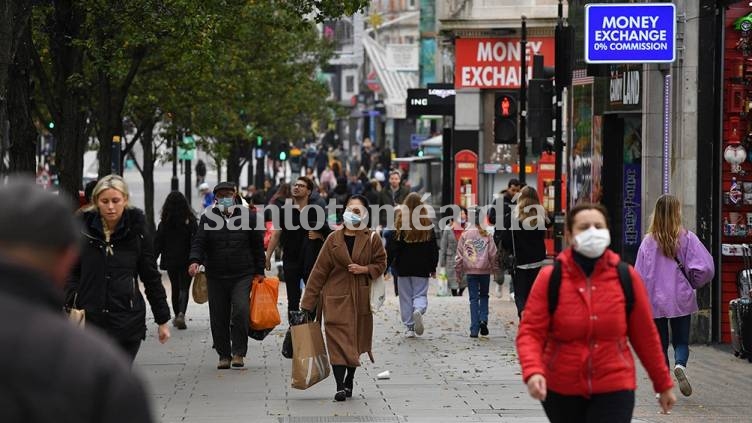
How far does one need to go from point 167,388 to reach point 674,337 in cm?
409

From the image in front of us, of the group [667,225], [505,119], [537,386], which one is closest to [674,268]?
[667,225]

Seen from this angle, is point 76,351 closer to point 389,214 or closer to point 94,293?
point 94,293

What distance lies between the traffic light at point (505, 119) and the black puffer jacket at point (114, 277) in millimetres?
13850

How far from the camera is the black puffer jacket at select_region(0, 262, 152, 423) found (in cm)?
294

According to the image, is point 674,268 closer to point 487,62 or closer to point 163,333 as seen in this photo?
point 163,333

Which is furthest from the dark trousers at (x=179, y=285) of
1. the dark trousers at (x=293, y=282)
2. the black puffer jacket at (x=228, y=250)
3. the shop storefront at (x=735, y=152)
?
the shop storefront at (x=735, y=152)

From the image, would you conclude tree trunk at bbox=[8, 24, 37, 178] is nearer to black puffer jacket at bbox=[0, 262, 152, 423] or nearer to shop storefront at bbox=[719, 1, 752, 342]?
shop storefront at bbox=[719, 1, 752, 342]

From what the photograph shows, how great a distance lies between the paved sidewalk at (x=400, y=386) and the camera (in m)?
10.8

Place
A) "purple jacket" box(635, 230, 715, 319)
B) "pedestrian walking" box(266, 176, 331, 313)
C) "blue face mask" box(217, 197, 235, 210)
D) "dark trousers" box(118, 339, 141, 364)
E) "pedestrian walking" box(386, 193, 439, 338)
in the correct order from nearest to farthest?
"dark trousers" box(118, 339, 141, 364)
"purple jacket" box(635, 230, 715, 319)
"blue face mask" box(217, 197, 235, 210)
"pedestrian walking" box(266, 176, 331, 313)
"pedestrian walking" box(386, 193, 439, 338)

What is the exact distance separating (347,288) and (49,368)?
905 cm

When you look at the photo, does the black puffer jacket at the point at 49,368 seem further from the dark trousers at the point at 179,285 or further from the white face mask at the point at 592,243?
the dark trousers at the point at 179,285

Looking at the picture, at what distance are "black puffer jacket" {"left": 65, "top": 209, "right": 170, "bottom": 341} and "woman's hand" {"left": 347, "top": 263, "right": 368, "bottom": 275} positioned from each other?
291 centimetres

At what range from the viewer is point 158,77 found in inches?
1190

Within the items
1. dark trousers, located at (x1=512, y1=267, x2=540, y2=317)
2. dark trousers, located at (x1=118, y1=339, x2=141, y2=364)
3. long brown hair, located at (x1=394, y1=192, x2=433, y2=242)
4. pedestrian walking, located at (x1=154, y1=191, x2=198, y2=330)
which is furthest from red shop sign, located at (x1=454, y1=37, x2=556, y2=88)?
dark trousers, located at (x1=118, y1=339, x2=141, y2=364)
